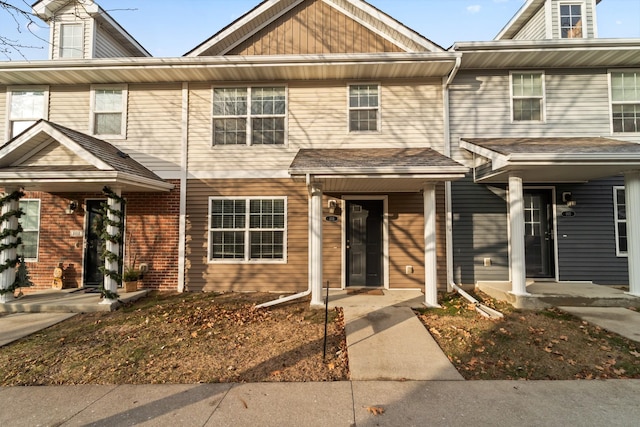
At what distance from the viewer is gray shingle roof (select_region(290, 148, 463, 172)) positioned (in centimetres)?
583

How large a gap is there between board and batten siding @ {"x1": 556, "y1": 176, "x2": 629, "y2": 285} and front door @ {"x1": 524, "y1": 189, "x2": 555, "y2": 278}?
7.9 inches

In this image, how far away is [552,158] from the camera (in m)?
5.72

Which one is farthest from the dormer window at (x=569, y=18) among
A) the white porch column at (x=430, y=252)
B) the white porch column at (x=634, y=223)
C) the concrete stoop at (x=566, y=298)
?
the concrete stoop at (x=566, y=298)

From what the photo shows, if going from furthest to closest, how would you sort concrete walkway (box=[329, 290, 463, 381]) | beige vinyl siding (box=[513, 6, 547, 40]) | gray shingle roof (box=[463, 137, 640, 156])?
beige vinyl siding (box=[513, 6, 547, 40])
gray shingle roof (box=[463, 137, 640, 156])
concrete walkway (box=[329, 290, 463, 381])

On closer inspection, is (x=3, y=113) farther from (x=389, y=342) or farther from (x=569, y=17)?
(x=569, y=17)

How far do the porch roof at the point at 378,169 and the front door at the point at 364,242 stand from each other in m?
0.93

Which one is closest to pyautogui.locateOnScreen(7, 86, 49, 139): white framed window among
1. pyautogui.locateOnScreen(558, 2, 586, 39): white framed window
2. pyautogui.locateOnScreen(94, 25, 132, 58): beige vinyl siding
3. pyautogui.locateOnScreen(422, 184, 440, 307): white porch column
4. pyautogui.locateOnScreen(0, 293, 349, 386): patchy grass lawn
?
pyautogui.locateOnScreen(94, 25, 132, 58): beige vinyl siding

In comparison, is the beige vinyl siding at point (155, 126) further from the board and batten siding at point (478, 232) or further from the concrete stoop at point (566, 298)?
the concrete stoop at point (566, 298)

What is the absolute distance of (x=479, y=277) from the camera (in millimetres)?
7523

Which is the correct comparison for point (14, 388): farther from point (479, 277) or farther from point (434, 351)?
point (479, 277)

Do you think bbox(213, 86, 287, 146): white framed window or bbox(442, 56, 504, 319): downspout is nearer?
bbox(442, 56, 504, 319): downspout

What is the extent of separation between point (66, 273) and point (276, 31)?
8.45m

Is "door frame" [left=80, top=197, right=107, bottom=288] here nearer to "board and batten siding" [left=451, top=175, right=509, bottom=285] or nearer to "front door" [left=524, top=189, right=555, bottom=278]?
"board and batten siding" [left=451, top=175, right=509, bottom=285]

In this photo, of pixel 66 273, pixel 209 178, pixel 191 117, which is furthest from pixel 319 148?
pixel 66 273
